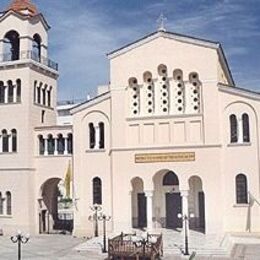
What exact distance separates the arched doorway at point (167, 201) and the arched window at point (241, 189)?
4082mm

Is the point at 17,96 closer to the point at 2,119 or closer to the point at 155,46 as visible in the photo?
the point at 2,119

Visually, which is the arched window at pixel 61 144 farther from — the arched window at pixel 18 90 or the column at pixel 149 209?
the column at pixel 149 209

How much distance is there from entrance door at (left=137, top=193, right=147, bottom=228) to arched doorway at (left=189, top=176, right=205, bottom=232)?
3.16 metres

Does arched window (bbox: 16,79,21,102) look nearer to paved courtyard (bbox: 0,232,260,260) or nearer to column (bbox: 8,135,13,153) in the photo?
column (bbox: 8,135,13,153)

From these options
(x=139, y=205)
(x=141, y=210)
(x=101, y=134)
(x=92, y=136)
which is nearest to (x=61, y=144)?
(x=92, y=136)

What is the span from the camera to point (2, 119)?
36594mm

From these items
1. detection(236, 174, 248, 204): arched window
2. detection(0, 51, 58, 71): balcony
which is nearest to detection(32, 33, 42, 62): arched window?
detection(0, 51, 58, 71): balcony

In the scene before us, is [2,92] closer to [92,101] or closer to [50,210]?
[92,101]

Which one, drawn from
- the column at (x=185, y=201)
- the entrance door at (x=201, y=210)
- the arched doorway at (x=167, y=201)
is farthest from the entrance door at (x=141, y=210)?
the entrance door at (x=201, y=210)

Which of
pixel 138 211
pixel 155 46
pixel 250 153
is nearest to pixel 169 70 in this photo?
pixel 155 46

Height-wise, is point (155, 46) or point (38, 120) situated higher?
point (155, 46)

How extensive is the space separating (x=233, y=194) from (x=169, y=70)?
28.9ft

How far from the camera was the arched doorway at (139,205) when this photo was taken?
34281mm

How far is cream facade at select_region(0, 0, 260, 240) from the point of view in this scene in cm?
3166
